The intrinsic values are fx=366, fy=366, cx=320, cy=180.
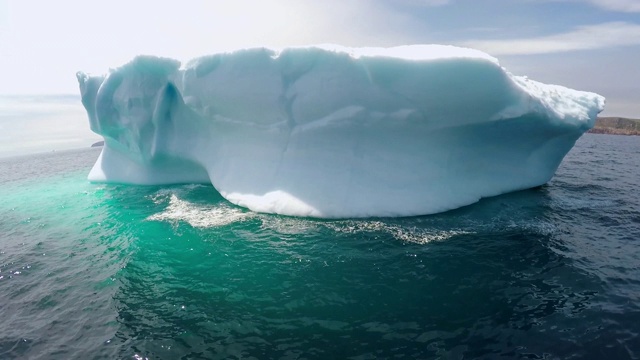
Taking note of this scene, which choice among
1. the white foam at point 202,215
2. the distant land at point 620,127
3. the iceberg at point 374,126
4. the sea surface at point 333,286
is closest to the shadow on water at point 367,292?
the sea surface at point 333,286

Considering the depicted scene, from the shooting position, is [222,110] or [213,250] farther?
[222,110]

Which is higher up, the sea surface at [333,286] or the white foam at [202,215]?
the white foam at [202,215]

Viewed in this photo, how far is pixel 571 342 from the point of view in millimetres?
6383

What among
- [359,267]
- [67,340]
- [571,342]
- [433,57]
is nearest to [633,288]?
[571,342]

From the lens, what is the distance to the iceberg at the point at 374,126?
1203 cm

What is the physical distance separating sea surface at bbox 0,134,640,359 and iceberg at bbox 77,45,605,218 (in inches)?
40.2

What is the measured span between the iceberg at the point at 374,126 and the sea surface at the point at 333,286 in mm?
1022

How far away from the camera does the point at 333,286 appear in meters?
8.45

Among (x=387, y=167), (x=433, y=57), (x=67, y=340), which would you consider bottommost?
(x=67, y=340)

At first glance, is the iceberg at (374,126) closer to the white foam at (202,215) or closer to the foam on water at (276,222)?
the foam on water at (276,222)

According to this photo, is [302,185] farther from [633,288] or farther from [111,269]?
[633,288]

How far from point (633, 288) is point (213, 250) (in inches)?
407

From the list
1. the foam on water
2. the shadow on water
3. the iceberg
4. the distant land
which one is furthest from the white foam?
the distant land

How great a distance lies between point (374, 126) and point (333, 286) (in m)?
6.23
